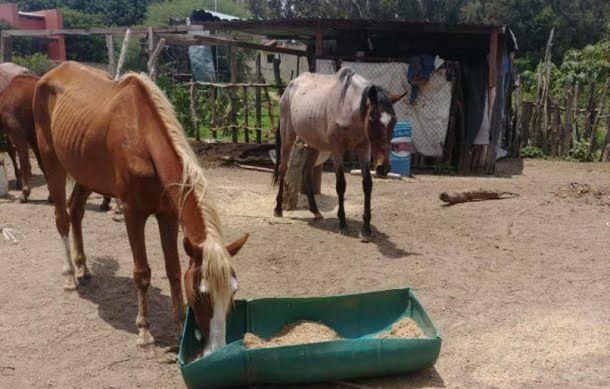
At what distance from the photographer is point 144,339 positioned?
3.97 meters

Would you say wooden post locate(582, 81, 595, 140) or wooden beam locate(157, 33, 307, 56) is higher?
wooden beam locate(157, 33, 307, 56)

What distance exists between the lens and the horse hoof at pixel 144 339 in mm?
3955

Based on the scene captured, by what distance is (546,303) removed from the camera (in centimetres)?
473

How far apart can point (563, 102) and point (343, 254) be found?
10.0 metres

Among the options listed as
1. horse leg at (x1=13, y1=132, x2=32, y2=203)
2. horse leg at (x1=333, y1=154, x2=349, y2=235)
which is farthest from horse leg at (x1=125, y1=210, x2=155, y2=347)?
horse leg at (x1=13, y1=132, x2=32, y2=203)

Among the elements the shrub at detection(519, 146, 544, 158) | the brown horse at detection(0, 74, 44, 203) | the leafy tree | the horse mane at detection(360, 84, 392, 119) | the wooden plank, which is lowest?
the shrub at detection(519, 146, 544, 158)

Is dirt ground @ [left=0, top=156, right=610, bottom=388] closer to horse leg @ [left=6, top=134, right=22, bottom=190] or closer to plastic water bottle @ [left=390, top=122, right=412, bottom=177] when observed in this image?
horse leg @ [left=6, top=134, right=22, bottom=190]

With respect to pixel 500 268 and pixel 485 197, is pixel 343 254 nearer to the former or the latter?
pixel 500 268

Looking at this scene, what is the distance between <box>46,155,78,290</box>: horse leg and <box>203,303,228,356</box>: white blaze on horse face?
2441 mm

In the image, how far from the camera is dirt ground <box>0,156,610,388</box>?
371 centimetres

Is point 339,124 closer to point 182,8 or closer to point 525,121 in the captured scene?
point 525,121

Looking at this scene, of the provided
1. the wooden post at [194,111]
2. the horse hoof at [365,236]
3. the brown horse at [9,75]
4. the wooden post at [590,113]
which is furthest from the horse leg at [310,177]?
the wooden post at [590,113]

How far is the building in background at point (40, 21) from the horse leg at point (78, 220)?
114 feet

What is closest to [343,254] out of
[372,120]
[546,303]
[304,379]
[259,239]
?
[259,239]
